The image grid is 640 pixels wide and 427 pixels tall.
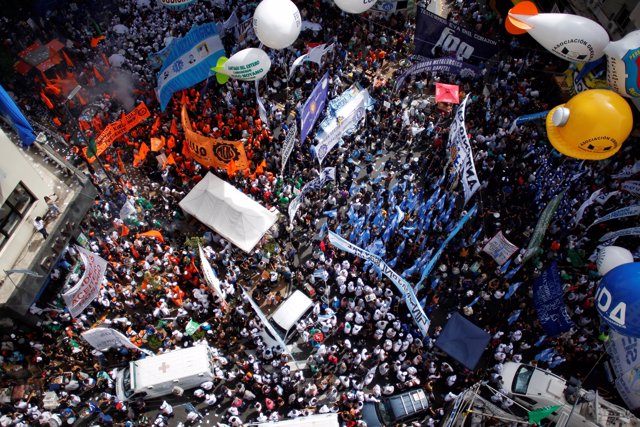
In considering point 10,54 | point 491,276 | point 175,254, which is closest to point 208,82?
point 175,254

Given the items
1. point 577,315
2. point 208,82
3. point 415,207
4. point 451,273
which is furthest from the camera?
point 208,82

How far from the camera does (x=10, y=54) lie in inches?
935

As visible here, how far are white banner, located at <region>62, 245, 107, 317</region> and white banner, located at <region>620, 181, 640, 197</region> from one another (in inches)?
738

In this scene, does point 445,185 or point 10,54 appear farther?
point 10,54

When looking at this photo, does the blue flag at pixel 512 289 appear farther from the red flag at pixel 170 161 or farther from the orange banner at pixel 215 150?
the red flag at pixel 170 161

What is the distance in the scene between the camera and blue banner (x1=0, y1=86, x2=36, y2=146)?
49.6ft

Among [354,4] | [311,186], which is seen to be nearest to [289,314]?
[311,186]

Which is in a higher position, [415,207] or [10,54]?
[415,207]

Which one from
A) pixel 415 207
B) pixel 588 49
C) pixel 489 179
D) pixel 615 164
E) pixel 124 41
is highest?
pixel 588 49

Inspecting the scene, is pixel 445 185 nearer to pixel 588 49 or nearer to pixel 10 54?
pixel 588 49

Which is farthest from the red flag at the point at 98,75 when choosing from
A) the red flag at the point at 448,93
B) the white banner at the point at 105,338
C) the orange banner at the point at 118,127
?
the red flag at the point at 448,93

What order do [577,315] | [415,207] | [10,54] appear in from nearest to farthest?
1. [577,315]
2. [415,207]
3. [10,54]

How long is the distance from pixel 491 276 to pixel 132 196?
14419mm

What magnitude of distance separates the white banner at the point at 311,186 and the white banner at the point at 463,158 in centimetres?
461
